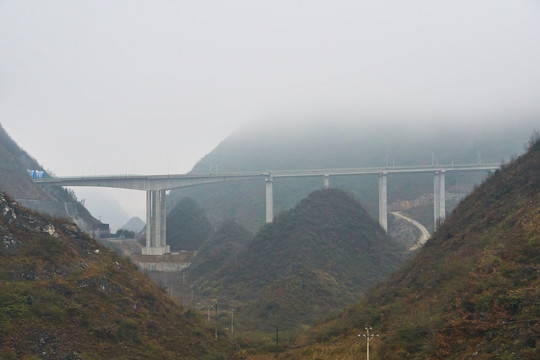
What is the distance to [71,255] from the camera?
38.9 m

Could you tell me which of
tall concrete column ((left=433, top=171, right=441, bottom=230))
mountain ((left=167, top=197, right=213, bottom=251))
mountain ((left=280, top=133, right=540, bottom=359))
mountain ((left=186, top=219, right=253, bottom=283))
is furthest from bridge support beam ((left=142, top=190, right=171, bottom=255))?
mountain ((left=280, top=133, right=540, bottom=359))

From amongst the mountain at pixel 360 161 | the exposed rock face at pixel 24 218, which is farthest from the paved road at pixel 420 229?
the exposed rock face at pixel 24 218

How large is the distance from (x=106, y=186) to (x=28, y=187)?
1260 centimetres

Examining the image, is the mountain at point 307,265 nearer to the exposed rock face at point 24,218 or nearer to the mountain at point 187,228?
the exposed rock face at point 24,218

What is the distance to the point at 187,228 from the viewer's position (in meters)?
109

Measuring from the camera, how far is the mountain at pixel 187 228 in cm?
10625

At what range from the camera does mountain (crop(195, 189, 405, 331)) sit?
Result: 5581 cm

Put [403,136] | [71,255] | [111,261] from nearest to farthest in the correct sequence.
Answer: [71,255]
[111,261]
[403,136]

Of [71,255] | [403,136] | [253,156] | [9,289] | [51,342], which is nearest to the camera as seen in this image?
[51,342]

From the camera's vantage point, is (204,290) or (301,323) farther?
(204,290)

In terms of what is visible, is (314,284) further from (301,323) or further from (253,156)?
(253,156)

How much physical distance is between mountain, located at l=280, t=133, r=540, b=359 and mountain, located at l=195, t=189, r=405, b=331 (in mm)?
11400

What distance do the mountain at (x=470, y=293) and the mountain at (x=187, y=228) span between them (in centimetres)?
6352

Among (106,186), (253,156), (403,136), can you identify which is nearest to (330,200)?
(106,186)
